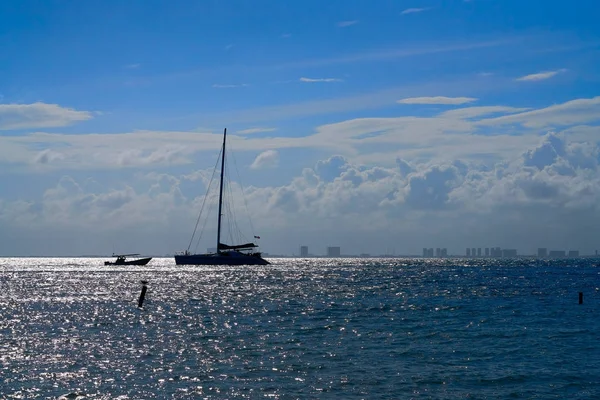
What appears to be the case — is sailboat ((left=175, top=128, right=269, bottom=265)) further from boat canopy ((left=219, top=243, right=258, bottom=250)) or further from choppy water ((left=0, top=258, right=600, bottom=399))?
choppy water ((left=0, top=258, right=600, bottom=399))

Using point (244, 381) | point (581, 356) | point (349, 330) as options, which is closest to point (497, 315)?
point (349, 330)

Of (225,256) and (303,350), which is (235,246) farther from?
(303,350)

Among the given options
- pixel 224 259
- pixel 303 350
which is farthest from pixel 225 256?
pixel 303 350

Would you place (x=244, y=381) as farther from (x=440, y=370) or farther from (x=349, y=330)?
(x=349, y=330)

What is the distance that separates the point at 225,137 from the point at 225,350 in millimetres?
127981

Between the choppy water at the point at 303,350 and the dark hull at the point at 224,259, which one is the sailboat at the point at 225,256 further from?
the choppy water at the point at 303,350

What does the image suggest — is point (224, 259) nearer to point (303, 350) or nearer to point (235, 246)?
point (235, 246)

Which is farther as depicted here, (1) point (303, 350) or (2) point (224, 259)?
(2) point (224, 259)

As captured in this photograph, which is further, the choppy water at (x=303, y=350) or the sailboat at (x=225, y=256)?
the sailboat at (x=225, y=256)

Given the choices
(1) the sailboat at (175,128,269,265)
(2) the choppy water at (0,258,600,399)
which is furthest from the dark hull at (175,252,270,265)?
(2) the choppy water at (0,258,600,399)

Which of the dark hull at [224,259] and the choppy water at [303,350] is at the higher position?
the dark hull at [224,259]

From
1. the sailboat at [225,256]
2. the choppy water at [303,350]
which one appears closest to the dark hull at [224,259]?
the sailboat at [225,256]

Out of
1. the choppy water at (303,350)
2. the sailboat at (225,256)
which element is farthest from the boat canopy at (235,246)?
the choppy water at (303,350)

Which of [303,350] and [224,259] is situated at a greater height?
[224,259]
